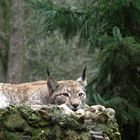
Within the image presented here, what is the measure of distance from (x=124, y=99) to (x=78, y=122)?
2967 mm

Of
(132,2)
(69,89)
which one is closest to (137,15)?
(132,2)

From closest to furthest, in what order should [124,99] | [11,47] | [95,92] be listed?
[124,99]
[95,92]
[11,47]

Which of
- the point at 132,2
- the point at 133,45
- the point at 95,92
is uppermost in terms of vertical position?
the point at 132,2

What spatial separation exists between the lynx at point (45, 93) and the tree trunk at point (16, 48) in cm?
569

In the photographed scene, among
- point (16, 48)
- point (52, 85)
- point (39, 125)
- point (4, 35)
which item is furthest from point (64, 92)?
point (4, 35)

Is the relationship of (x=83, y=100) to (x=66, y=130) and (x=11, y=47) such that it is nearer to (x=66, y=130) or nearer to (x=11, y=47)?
(x=66, y=130)

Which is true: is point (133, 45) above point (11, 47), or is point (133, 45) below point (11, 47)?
above

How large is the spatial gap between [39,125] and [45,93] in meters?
2.26

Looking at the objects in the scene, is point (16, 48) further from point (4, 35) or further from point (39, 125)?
point (39, 125)

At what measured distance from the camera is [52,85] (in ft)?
26.9

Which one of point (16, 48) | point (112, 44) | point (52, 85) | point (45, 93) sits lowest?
point (16, 48)

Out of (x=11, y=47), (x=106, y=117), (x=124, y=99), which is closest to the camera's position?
(x=106, y=117)

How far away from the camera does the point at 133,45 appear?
8.61 m

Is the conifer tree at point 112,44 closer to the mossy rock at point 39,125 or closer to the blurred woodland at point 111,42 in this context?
the blurred woodland at point 111,42
